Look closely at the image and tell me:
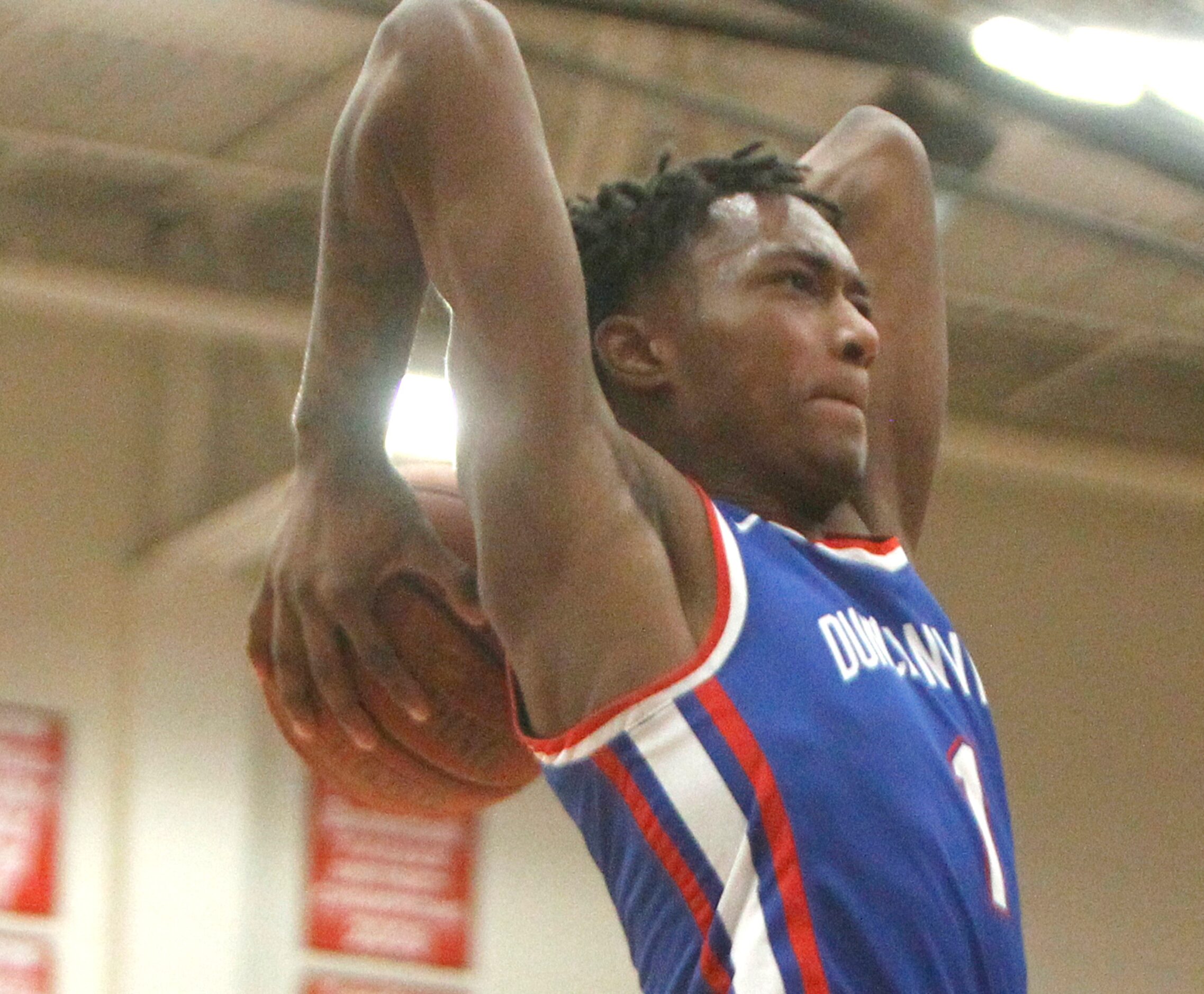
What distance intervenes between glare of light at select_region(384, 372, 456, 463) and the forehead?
9.27 ft

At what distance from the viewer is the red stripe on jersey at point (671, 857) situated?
5.15ft

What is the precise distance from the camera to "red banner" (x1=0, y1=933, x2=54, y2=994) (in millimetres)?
5168

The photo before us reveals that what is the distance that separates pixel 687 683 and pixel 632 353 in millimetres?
399

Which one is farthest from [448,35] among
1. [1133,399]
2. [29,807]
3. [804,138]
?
[1133,399]

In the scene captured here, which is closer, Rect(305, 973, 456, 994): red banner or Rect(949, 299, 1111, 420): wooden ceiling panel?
Rect(305, 973, 456, 994): red banner

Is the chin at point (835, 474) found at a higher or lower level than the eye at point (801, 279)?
lower

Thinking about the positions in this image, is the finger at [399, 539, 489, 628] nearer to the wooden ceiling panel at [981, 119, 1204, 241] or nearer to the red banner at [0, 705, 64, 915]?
the wooden ceiling panel at [981, 119, 1204, 241]

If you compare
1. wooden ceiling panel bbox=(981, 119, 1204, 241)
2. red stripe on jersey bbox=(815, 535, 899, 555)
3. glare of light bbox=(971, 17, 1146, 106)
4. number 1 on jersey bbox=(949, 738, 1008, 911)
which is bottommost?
number 1 on jersey bbox=(949, 738, 1008, 911)

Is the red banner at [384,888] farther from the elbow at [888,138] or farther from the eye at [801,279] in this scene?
the eye at [801,279]

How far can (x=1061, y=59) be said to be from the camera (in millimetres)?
4164

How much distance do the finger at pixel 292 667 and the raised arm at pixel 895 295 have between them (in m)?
0.56

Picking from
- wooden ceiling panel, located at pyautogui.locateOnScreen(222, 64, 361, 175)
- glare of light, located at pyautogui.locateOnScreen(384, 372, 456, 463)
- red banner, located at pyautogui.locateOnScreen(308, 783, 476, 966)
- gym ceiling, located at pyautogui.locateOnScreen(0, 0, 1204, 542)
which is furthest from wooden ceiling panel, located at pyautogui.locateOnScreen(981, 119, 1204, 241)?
red banner, located at pyautogui.locateOnScreen(308, 783, 476, 966)

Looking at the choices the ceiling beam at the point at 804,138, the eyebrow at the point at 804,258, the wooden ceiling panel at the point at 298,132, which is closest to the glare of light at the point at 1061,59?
the ceiling beam at the point at 804,138

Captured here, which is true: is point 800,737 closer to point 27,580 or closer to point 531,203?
point 531,203
